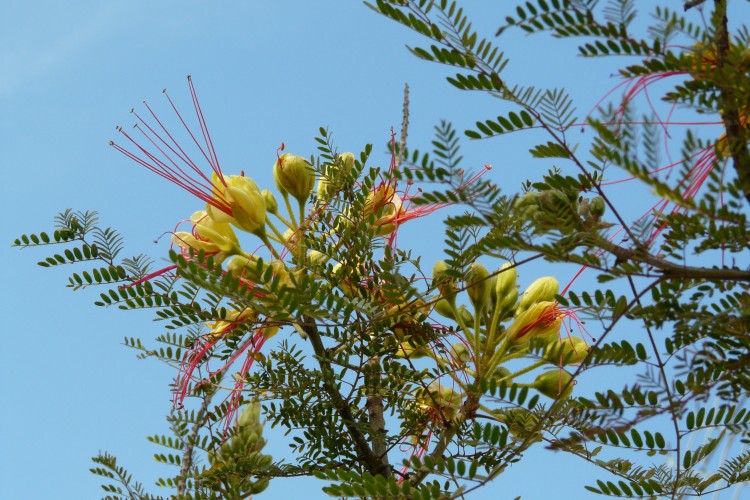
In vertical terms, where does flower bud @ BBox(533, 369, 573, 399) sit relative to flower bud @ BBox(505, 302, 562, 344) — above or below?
below

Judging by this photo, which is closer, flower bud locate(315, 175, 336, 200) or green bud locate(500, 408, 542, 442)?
green bud locate(500, 408, 542, 442)

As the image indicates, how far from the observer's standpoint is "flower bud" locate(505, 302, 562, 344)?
6.51 feet

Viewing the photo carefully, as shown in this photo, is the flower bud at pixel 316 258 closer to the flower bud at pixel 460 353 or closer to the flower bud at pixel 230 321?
the flower bud at pixel 230 321

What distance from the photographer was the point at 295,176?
214 cm

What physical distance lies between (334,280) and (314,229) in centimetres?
18

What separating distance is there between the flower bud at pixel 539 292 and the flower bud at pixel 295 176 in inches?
22.6

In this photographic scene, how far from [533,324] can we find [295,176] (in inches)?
25.9

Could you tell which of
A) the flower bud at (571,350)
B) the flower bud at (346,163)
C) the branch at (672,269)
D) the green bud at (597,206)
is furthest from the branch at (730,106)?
the flower bud at (346,163)

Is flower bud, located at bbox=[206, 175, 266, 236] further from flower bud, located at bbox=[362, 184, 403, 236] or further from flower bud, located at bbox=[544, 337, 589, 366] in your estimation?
flower bud, located at bbox=[544, 337, 589, 366]

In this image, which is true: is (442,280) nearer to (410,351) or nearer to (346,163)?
(410,351)

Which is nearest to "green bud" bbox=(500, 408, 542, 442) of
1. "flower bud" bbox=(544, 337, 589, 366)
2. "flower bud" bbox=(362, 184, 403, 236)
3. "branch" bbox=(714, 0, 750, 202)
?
"flower bud" bbox=(544, 337, 589, 366)

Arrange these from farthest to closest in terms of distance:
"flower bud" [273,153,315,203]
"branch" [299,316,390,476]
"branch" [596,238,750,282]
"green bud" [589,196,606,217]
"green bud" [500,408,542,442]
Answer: "flower bud" [273,153,315,203] < "branch" [299,316,390,476] < "green bud" [500,408,542,442] < "green bud" [589,196,606,217] < "branch" [596,238,750,282]

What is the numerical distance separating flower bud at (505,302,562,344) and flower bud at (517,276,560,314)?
1.4 inches

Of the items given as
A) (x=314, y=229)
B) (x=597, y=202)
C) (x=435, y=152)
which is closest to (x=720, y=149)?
(x=597, y=202)
